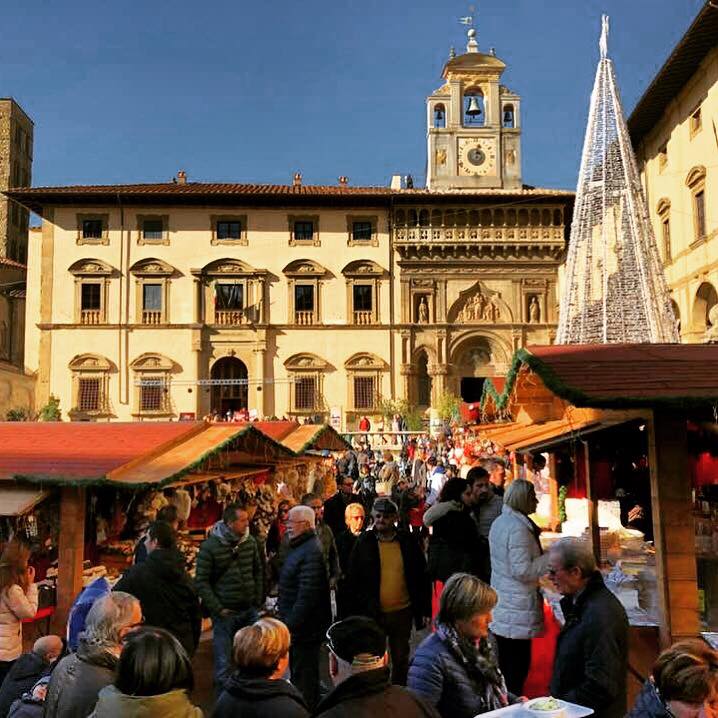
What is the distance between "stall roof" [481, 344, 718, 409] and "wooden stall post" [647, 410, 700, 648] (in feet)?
1.44

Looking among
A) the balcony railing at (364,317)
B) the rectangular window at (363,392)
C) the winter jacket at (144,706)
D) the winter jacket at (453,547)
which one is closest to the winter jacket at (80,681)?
the winter jacket at (144,706)

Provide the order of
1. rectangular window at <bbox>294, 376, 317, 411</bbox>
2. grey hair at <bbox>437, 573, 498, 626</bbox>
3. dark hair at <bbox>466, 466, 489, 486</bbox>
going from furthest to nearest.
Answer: rectangular window at <bbox>294, 376, 317, 411</bbox> < dark hair at <bbox>466, 466, 489, 486</bbox> < grey hair at <bbox>437, 573, 498, 626</bbox>

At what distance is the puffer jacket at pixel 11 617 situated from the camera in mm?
5281

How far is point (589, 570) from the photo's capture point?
12.6ft

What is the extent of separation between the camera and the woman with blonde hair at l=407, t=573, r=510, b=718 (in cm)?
321

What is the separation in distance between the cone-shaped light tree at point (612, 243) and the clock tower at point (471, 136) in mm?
18623

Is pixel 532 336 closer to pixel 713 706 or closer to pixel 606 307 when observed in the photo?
pixel 606 307

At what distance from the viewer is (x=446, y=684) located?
3.23 meters

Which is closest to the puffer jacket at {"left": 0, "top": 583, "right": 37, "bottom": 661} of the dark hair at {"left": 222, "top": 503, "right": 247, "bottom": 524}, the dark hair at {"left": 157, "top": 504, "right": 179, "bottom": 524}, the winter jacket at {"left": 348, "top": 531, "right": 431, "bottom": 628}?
the dark hair at {"left": 157, "top": 504, "right": 179, "bottom": 524}

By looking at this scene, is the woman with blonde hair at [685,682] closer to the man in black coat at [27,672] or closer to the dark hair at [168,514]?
the man in black coat at [27,672]

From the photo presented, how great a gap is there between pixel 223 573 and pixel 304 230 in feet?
104

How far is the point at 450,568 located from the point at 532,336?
31120 mm

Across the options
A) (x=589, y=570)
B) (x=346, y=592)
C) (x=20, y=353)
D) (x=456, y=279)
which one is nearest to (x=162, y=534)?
(x=346, y=592)

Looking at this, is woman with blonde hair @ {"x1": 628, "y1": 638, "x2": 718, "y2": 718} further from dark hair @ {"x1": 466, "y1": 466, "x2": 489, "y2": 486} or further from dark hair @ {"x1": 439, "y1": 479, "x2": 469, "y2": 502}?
dark hair @ {"x1": 466, "y1": 466, "x2": 489, "y2": 486}
